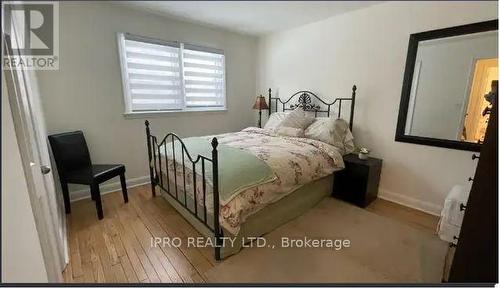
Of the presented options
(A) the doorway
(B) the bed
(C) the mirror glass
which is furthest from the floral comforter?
(A) the doorway

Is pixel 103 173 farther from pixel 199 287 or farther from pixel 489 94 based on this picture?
pixel 489 94

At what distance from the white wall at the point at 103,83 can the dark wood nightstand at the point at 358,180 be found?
2.04m

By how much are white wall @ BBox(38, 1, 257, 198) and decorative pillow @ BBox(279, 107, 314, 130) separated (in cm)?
125

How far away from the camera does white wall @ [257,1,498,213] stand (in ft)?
5.89

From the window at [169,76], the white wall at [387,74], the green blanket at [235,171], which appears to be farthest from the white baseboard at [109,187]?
the white wall at [387,74]

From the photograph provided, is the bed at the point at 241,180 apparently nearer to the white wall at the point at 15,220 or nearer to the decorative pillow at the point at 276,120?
the decorative pillow at the point at 276,120

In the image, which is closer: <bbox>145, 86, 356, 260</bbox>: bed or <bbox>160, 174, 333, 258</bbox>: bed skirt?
<bbox>145, 86, 356, 260</bbox>: bed

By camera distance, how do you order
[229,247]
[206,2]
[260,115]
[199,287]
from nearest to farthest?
1. [206,2]
2. [199,287]
3. [229,247]
4. [260,115]

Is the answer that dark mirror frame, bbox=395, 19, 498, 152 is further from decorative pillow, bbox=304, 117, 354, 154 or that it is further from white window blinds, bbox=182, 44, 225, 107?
white window blinds, bbox=182, 44, 225, 107

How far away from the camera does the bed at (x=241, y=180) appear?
1483mm

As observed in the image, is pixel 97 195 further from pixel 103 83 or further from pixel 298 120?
pixel 298 120

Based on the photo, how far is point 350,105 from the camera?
2.60 meters

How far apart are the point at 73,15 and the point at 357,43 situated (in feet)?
9.32

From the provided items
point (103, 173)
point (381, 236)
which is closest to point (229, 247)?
point (381, 236)
